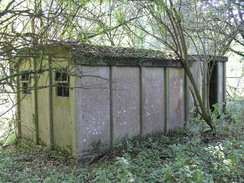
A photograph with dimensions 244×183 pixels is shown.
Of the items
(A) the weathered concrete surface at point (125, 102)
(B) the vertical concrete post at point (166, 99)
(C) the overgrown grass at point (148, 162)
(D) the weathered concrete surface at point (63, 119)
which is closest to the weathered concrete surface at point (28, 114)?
(C) the overgrown grass at point (148, 162)

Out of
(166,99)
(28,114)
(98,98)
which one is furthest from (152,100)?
(28,114)

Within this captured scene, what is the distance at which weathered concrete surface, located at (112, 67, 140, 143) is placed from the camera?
6445 millimetres

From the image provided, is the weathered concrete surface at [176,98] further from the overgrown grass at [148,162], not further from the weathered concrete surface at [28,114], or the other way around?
the weathered concrete surface at [28,114]

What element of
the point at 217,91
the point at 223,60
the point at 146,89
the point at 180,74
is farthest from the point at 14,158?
the point at 223,60

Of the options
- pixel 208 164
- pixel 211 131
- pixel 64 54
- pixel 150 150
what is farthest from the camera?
pixel 211 131

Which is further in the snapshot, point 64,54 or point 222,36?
→ point 222,36

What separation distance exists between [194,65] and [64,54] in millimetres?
5240

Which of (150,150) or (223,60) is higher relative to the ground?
(223,60)

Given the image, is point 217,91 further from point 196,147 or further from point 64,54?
point 64,54

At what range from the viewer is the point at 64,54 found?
19.2 feet

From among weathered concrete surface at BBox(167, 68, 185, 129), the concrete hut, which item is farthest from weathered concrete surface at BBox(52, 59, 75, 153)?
weathered concrete surface at BBox(167, 68, 185, 129)

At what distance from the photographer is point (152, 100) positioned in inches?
292

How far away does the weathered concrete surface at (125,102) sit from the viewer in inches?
254

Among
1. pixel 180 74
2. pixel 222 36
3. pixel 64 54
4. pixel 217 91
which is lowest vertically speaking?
pixel 217 91
